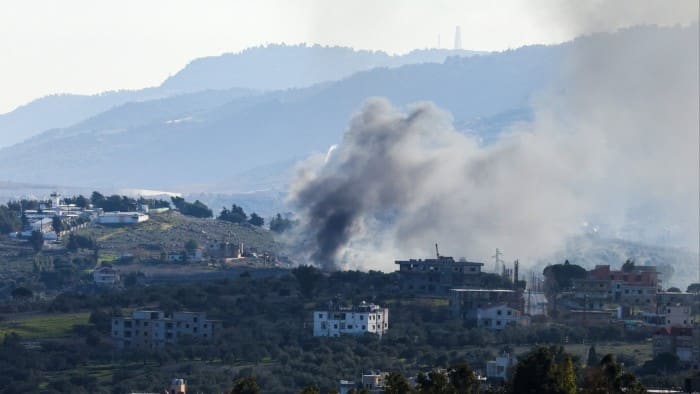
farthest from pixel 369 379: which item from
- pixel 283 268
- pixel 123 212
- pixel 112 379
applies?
pixel 123 212

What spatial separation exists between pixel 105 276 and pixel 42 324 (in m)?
30.5

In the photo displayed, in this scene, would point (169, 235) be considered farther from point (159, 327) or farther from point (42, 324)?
point (159, 327)

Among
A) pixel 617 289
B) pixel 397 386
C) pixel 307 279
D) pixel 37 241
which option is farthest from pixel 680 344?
pixel 37 241

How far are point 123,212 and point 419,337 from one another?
73836mm

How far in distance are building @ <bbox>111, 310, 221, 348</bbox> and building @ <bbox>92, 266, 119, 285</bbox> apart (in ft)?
96.0

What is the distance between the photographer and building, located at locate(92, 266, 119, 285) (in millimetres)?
137875

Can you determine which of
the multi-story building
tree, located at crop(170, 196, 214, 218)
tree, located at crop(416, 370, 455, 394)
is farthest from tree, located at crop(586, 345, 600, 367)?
tree, located at crop(170, 196, 214, 218)

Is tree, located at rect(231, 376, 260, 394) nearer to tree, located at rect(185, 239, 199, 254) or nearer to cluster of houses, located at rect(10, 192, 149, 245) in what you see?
tree, located at rect(185, 239, 199, 254)

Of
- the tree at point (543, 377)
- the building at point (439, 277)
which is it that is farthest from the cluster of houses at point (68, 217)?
the tree at point (543, 377)

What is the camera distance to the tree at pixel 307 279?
116938 mm

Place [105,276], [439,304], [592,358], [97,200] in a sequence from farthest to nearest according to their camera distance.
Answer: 1. [97,200]
2. [105,276]
3. [439,304]
4. [592,358]

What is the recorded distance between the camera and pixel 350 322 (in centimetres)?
10594

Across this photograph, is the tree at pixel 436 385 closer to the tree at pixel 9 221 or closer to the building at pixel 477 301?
the building at pixel 477 301

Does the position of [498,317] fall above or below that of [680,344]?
above
